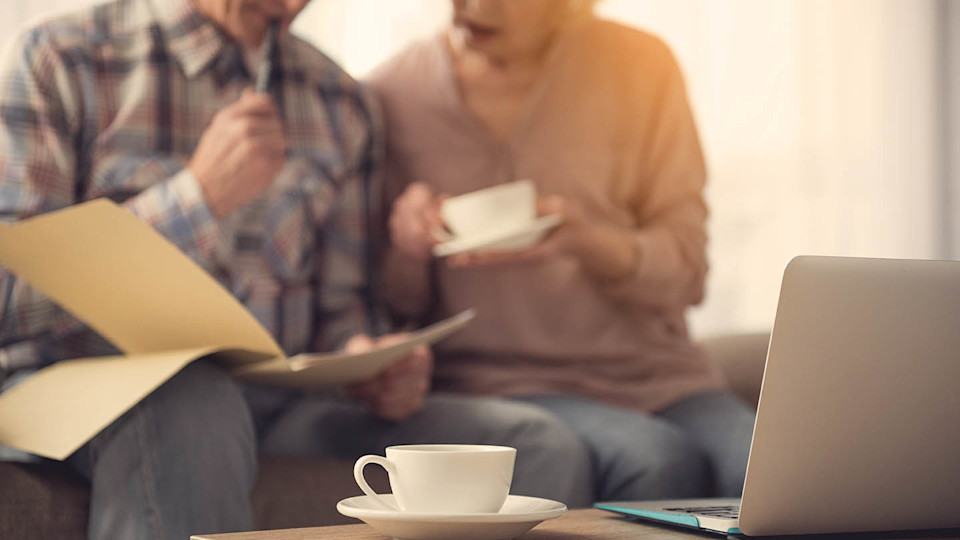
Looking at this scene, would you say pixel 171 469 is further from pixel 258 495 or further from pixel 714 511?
pixel 714 511

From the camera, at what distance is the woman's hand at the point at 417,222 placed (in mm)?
1345

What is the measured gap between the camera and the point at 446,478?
0.58 meters

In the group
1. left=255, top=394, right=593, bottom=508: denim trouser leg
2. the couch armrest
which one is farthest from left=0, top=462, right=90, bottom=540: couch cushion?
the couch armrest

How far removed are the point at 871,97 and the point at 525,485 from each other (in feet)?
6.78

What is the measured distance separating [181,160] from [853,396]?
37.0 inches

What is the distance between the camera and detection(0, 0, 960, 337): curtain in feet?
8.22

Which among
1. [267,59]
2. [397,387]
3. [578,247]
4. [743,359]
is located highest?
[267,59]

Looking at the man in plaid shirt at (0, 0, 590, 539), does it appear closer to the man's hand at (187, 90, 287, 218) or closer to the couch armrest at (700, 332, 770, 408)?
the man's hand at (187, 90, 287, 218)

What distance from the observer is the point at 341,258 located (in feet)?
4.70

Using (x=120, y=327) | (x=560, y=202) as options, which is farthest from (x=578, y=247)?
(x=120, y=327)

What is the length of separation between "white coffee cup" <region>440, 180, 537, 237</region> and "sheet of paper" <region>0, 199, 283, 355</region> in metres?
0.41

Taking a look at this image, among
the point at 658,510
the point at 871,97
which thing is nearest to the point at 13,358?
the point at 658,510


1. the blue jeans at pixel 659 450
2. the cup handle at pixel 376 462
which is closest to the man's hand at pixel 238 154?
the blue jeans at pixel 659 450

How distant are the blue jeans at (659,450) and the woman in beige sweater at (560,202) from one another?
38mm
